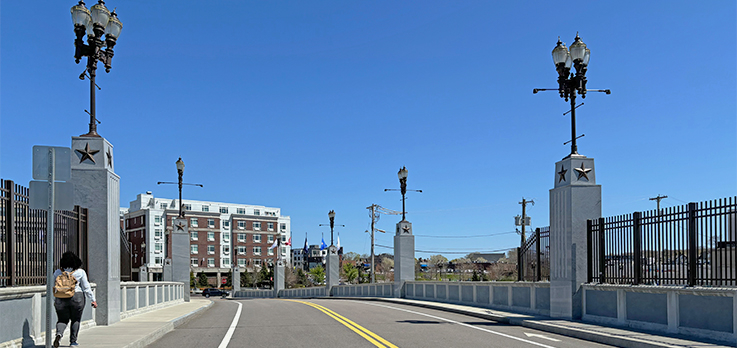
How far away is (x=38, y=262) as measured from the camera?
11.5m

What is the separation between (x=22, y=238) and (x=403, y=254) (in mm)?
23240

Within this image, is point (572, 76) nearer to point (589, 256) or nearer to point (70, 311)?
point (589, 256)

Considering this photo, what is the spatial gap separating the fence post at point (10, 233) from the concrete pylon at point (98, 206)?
3.68 meters

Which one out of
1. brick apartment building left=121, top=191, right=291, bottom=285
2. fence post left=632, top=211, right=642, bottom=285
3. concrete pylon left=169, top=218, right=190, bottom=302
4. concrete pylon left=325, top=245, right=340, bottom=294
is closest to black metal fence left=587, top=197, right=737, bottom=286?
fence post left=632, top=211, right=642, bottom=285

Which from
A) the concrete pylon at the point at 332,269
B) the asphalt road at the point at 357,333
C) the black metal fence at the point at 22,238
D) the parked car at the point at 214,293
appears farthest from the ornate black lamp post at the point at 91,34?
the parked car at the point at 214,293

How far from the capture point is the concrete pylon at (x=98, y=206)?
14.1 meters

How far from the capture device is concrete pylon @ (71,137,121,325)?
1410cm

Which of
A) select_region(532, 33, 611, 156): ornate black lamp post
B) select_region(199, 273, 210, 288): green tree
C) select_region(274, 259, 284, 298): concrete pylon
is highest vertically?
select_region(532, 33, 611, 156): ornate black lamp post

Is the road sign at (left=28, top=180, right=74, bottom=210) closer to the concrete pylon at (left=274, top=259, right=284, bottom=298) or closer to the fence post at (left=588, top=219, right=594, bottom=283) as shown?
the fence post at (left=588, top=219, right=594, bottom=283)

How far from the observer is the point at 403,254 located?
3250 centimetres

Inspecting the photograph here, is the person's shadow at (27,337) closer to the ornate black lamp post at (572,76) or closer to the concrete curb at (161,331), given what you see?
the concrete curb at (161,331)

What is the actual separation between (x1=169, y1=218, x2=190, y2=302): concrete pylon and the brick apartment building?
7054cm

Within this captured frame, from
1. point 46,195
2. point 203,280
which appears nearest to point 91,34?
point 46,195

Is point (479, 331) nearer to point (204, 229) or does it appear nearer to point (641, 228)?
point (641, 228)
